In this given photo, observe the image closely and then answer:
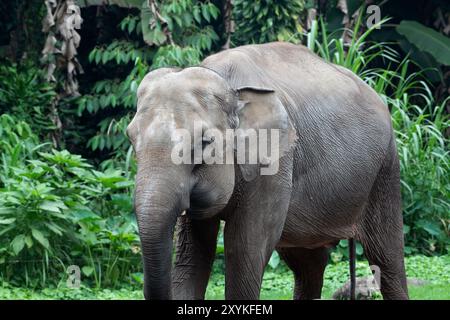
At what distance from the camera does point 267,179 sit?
575 centimetres

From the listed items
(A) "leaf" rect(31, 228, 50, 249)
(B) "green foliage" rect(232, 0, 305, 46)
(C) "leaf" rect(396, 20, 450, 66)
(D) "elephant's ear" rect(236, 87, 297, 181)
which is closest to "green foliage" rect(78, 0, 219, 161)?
(B) "green foliage" rect(232, 0, 305, 46)

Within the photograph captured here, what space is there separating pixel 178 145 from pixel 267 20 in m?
9.04

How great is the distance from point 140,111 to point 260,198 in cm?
99

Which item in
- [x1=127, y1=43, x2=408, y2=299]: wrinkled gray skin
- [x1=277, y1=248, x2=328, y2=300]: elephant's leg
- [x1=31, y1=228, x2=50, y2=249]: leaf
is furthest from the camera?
[x1=31, y1=228, x2=50, y2=249]: leaf

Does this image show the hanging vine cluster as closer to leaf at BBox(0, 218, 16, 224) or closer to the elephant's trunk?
leaf at BBox(0, 218, 16, 224)

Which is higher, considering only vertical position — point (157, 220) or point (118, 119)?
point (157, 220)

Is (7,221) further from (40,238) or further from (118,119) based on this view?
(118,119)

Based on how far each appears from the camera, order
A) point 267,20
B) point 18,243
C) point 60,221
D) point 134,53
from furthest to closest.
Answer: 1. point 267,20
2. point 134,53
3. point 60,221
4. point 18,243

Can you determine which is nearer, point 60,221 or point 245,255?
point 245,255

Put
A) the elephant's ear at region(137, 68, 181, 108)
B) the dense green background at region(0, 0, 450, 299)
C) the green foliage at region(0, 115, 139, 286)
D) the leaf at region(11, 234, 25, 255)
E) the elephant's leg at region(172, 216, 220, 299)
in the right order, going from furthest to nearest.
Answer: the dense green background at region(0, 0, 450, 299)
the green foliage at region(0, 115, 139, 286)
the leaf at region(11, 234, 25, 255)
the elephant's leg at region(172, 216, 220, 299)
the elephant's ear at region(137, 68, 181, 108)

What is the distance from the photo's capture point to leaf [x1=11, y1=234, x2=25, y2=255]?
8.60 m

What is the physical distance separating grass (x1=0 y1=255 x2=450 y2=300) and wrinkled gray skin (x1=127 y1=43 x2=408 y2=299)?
1683mm

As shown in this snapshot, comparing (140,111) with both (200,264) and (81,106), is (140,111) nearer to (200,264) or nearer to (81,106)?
(200,264)

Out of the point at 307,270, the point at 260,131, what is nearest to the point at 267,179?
the point at 260,131
